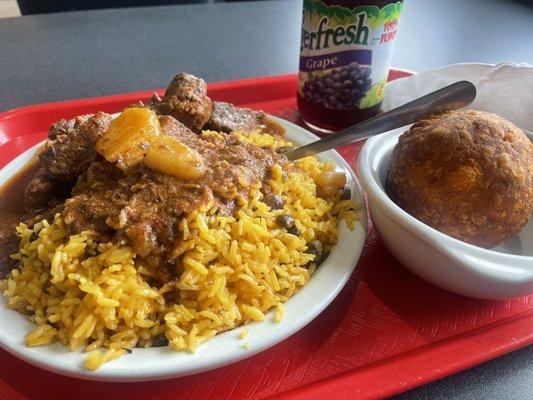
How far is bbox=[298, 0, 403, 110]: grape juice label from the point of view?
2.38 metres

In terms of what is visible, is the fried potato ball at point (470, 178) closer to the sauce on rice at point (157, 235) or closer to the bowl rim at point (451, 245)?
the bowl rim at point (451, 245)

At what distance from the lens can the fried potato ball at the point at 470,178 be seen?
5.27 feet

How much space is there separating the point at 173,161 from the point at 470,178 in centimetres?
104

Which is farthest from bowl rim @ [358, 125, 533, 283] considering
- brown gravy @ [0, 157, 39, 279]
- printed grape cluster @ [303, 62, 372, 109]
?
brown gravy @ [0, 157, 39, 279]

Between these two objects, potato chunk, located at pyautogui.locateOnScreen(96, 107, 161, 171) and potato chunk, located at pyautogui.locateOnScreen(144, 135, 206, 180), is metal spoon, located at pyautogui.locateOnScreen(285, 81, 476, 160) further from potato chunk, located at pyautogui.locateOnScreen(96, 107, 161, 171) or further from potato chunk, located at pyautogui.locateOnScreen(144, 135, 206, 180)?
potato chunk, located at pyautogui.locateOnScreen(96, 107, 161, 171)

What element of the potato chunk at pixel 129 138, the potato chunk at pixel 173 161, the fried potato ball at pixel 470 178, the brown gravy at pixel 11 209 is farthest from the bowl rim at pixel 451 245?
the brown gravy at pixel 11 209

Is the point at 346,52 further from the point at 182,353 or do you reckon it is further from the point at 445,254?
the point at 182,353

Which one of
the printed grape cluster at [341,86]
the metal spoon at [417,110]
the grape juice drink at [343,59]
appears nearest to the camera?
the metal spoon at [417,110]

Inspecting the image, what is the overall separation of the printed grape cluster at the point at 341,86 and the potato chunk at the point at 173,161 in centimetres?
117

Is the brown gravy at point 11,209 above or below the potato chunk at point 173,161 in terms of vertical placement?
below

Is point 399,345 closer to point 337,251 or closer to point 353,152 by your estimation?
point 337,251

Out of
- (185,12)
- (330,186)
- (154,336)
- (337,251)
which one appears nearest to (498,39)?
(185,12)

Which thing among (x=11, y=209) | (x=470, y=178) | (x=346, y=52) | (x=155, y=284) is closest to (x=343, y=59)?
(x=346, y=52)

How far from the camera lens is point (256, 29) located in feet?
15.9
